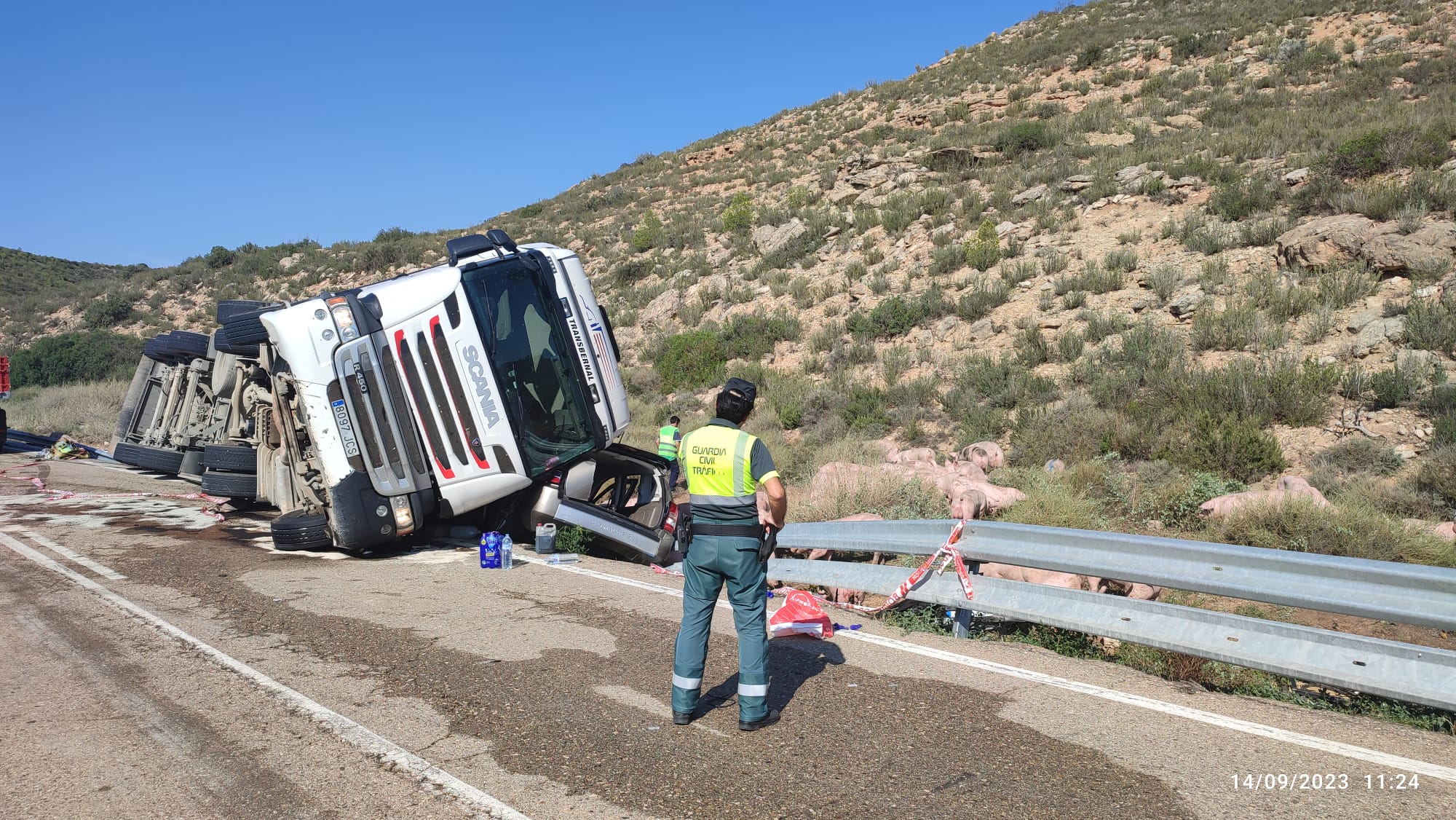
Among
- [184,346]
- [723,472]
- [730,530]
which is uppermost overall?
[184,346]

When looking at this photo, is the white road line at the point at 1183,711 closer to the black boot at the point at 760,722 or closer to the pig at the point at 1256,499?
the black boot at the point at 760,722

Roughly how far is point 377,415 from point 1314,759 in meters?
7.32

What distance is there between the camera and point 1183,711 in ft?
14.9

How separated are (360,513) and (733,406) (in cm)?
499

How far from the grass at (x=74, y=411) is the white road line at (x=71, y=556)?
37.7 feet

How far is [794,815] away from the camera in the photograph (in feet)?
11.4

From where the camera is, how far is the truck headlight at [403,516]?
822 cm

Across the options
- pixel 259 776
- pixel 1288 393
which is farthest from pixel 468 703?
pixel 1288 393

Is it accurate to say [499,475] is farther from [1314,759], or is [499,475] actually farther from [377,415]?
[1314,759]

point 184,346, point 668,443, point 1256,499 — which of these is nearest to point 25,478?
point 184,346

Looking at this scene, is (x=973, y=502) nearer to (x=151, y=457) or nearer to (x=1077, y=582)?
(x=1077, y=582)

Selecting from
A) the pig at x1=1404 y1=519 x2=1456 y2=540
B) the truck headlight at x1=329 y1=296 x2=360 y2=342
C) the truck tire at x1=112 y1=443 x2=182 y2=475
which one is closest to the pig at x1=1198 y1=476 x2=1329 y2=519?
the pig at x1=1404 y1=519 x2=1456 y2=540

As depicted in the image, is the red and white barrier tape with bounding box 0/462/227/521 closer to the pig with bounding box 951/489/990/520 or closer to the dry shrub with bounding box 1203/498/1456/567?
the pig with bounding box 951/489/990/520

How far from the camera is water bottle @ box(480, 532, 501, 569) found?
8203mm
